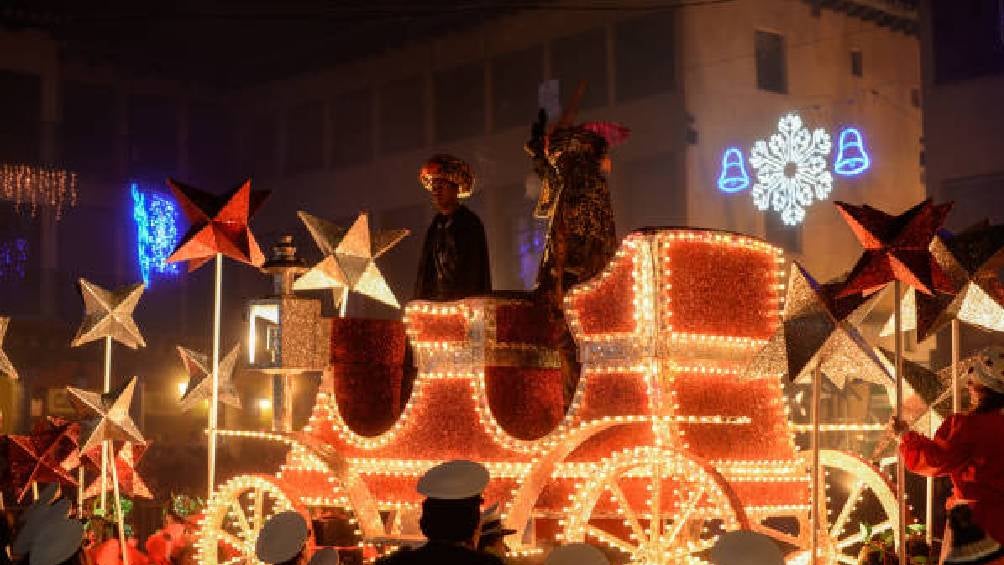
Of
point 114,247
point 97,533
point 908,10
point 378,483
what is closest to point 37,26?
point 114,247

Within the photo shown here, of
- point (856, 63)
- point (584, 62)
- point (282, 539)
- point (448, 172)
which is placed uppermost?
point (856, 63)

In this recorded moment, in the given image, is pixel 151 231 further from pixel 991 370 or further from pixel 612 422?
pixel 991 370

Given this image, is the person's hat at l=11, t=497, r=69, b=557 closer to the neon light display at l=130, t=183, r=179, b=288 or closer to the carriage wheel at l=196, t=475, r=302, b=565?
the carriage wheel at l=196, t=475, r=302, b=565

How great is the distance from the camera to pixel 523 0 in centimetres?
2883

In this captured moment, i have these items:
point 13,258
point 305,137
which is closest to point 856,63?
point 305,137

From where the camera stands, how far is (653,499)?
8883 mm

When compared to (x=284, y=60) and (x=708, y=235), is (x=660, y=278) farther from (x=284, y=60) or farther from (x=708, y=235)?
(x=284, y=60)

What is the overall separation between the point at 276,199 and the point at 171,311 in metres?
3.48

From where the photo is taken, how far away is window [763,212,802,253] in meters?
27.7

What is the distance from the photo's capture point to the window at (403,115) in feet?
104

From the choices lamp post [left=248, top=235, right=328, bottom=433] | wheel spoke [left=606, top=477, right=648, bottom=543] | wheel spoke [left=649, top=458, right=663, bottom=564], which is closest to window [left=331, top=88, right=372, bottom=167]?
lamp post [left=248, top=235, right=328, bottom=433]

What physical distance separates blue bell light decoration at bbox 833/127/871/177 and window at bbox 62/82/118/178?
15344mm

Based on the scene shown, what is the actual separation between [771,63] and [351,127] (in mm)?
9627

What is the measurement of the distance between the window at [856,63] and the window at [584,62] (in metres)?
5.04
